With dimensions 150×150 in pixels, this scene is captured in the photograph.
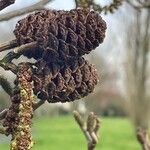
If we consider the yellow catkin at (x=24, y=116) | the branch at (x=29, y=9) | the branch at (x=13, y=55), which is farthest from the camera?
the branch at (x=29, y=9)

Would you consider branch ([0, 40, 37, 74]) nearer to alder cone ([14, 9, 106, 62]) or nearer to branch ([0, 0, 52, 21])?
alder cone ([14, 9, 106, 62])

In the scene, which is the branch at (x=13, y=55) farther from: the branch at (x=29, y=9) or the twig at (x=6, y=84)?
the branch at (x=29, y=9)

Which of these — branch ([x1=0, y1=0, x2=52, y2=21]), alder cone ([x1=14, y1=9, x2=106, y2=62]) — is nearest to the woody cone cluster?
alder cone ([x1=14, y1=9, x2=106, y2=62])

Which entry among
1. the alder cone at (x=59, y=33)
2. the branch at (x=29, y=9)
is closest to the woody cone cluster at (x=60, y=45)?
the alder cone at (x=59, y=33)

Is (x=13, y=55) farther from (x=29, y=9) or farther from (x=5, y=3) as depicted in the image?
(x=29, y=9)

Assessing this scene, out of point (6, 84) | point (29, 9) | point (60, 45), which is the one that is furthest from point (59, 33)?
point (29, 9)

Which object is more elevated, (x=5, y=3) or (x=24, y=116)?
(x=5, y=3)
